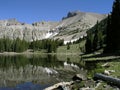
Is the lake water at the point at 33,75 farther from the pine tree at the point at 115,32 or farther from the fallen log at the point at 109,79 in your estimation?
the pine tree at the point at 115,32

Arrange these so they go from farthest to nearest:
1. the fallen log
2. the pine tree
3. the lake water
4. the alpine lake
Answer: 1. the pine tree
2. the alpine lake
3. the lake water
4. the fallen log

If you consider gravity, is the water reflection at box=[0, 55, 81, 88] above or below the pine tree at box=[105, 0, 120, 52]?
below

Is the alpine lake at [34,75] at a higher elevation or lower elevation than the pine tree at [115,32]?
lower

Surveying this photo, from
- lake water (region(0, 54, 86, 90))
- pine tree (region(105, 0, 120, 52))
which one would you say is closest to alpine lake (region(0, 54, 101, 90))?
lake water (region(0, 54, 86, 90))

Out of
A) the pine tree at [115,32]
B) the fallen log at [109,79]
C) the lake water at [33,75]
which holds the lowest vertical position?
the lake water at [33,75]

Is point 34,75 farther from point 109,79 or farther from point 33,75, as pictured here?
point 109,79

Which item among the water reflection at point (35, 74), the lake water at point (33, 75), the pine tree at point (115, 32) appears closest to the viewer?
the lake water at point (33, 75)

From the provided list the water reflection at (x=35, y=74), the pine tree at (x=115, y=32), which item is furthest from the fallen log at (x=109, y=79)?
the pine tree at (x=115, y=32)

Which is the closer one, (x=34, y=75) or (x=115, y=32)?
(x=34, y=75)

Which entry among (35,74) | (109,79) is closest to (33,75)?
(35,74)

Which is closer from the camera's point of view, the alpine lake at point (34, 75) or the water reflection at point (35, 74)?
the alpine lake at point (34, 75)

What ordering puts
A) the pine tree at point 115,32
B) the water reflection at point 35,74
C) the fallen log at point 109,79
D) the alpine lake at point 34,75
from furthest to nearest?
the pine tree at point 115,32
the water reflection at point 35,74
the alpine lake at point 34,75
the fallen log at point 109,79

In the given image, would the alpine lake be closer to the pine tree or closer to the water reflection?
the water reflection

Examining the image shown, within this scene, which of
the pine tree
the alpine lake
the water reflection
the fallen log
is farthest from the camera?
the pine tree
